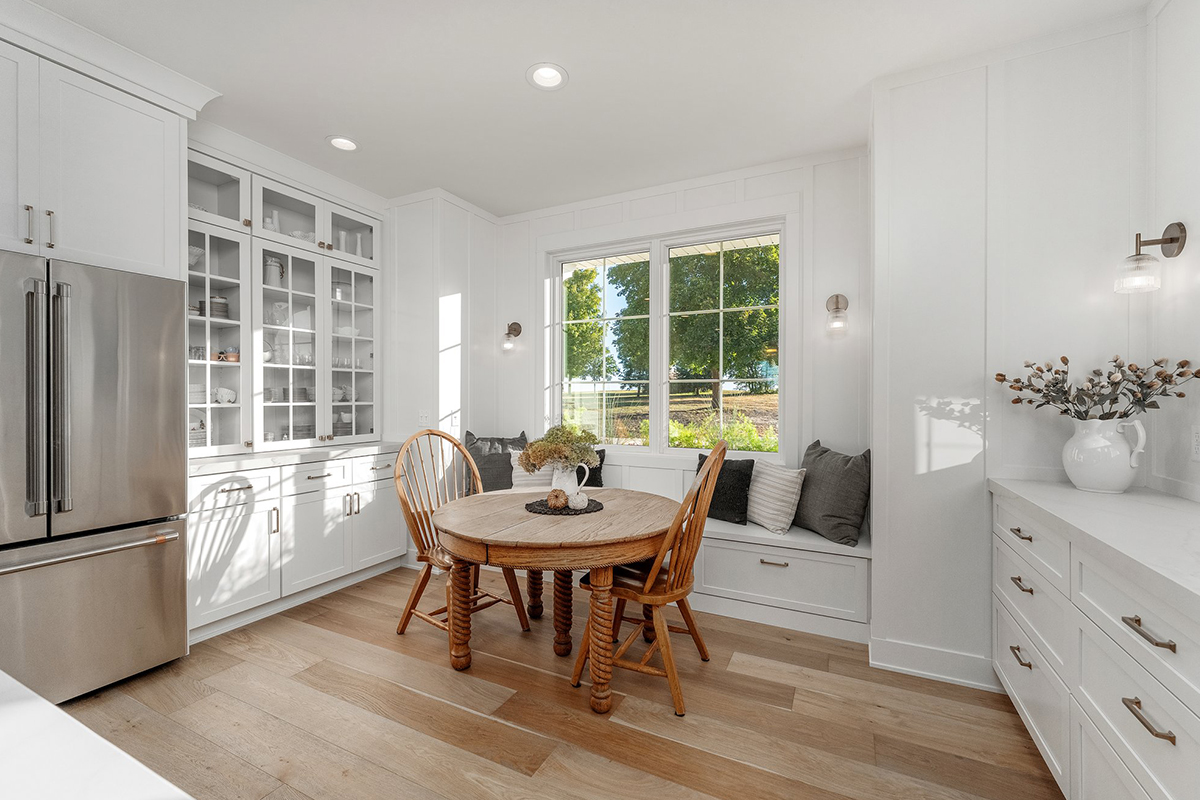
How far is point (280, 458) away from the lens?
3033 mm

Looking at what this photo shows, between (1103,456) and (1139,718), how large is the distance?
1072mm

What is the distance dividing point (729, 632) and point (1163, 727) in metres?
1.84

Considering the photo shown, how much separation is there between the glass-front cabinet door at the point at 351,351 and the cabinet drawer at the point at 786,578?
2.51 metres

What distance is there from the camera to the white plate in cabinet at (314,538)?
307 cm

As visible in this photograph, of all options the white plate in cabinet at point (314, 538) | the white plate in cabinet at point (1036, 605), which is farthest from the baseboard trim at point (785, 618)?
the white plate in cabinet at point (314, 538)

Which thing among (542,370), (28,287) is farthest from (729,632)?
(28,287)

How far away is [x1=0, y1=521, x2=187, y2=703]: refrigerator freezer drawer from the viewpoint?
1983 mm

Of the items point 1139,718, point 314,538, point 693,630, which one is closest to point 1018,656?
point 1139,718

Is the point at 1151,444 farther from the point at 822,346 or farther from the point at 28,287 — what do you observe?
the point at 28,287

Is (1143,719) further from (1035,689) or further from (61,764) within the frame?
(61,764)

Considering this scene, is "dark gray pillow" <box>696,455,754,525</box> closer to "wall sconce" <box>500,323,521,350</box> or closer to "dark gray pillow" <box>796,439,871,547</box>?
"dark gray pillow" <box>796,439,871,547</box>

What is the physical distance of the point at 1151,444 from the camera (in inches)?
79.4

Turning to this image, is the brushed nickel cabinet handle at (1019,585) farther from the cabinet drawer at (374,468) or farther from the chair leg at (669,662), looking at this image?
the cabinet drawer at (374,468)

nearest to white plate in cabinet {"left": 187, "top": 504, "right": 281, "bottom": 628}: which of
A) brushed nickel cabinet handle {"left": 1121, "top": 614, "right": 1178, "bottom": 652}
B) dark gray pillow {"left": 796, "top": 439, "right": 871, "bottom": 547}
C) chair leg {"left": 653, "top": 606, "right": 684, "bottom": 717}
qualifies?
chair leg {"left": 653, "top": 606, "right": 684, "bottom": 717}
